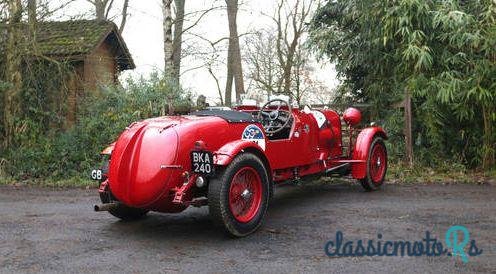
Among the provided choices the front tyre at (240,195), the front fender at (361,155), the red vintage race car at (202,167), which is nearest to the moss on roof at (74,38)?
the red vintage race car at (202,167)

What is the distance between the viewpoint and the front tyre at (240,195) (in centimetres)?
494

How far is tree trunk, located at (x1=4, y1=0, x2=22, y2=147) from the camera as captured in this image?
424 inches

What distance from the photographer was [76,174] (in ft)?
33.3

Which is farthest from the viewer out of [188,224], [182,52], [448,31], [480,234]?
[182,52]

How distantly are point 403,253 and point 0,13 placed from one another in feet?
30.7

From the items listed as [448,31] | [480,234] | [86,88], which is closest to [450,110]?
[448,31]

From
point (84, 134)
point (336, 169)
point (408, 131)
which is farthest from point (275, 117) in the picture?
point (84, 134)

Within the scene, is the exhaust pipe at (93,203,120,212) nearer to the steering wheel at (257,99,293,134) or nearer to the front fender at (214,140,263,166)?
the front fender at (214,140,263,166)

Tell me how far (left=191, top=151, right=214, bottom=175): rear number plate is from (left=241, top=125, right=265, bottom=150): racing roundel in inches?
33.4

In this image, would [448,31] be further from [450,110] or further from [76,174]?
[76,174]

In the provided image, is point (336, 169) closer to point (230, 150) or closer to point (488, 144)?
point (230, 150)

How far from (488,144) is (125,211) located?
634cm

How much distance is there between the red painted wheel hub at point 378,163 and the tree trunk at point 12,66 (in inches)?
280

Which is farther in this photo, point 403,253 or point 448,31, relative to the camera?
point 448,31
